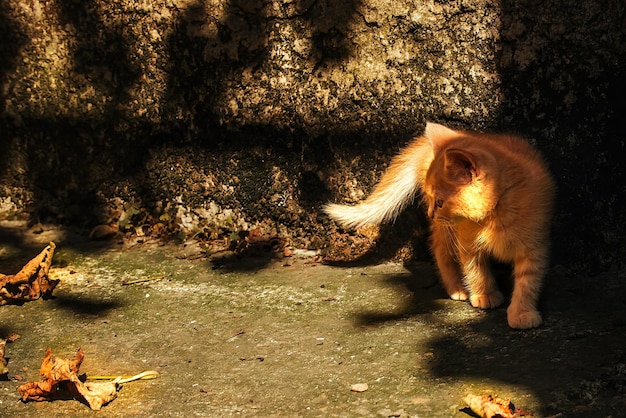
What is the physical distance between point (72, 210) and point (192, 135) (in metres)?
1.04

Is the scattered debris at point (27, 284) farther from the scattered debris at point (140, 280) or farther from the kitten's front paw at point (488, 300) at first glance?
the kitten's front paw at point (488, 300)

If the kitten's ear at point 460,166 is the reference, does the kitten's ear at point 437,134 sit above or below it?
above

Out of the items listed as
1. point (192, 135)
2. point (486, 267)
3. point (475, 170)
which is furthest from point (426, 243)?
point (192, 135)

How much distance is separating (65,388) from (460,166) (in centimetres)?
199

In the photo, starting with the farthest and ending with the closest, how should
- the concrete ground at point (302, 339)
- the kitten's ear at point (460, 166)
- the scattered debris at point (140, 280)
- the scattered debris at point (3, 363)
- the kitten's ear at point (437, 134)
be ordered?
the scattered debris at point (140, 280) → the kitten's ear at point (437, 134) → the kitten's ear at point (460, 166) → the scattered debris at point (3, 363) → the concrete ground at point (302, 339)

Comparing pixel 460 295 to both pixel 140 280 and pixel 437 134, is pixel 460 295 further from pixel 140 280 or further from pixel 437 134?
pixel 140 280

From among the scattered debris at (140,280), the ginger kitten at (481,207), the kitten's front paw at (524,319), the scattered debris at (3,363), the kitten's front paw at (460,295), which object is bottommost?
the scattered debris at (3,363)

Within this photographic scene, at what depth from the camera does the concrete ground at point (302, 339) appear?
3367 mm

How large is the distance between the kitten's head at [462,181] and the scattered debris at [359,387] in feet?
3.27

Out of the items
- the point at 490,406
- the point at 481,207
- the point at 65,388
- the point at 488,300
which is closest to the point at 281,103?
the point at 481,207

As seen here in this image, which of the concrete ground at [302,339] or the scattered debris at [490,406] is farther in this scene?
the concrete ground at [302,339]

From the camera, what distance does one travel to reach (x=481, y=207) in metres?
3.94

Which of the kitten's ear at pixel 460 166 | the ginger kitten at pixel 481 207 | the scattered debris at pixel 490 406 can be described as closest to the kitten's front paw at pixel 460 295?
the ginger kitten at pixel 481 207

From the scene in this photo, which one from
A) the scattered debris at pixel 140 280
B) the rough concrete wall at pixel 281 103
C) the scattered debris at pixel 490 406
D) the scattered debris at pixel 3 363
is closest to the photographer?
the scattered debris at pixel 490 406
